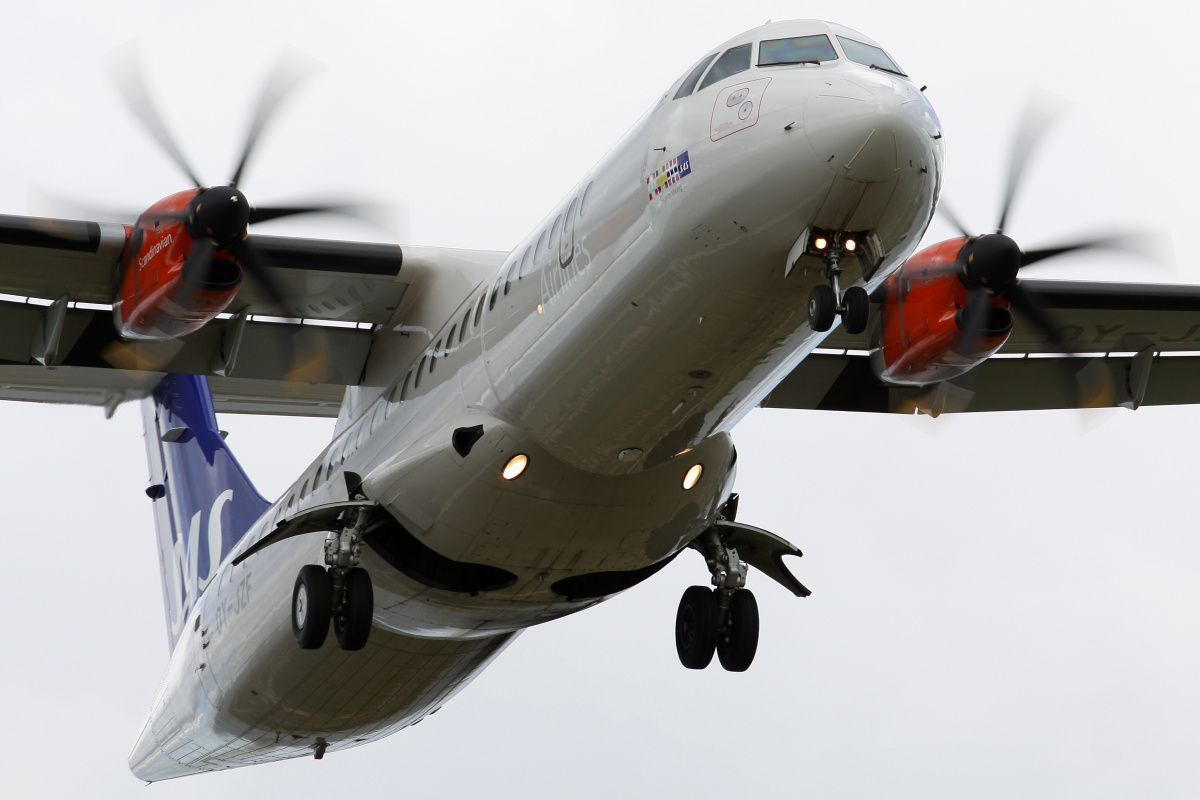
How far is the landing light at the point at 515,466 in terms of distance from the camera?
9.48 metres

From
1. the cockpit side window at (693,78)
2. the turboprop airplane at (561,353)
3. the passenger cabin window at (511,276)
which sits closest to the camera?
the turboprop airplane at (561,353)

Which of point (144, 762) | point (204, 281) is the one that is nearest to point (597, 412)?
point (204, 281)

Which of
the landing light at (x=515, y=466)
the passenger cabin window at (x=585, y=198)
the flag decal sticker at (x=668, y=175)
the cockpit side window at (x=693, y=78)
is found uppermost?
the cockpit side window at (x=693, y=78)

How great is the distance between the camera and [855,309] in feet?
24.9

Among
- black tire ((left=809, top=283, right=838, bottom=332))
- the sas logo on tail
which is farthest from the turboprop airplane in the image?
the sas logo on tail

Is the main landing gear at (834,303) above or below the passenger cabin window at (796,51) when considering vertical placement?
below

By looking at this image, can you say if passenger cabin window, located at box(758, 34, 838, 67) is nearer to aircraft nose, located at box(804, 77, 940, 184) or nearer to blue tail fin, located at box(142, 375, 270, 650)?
aircraft nose, located at box(804, 77, 940, 184)

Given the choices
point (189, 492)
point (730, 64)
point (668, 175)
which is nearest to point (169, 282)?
point (668, 175)

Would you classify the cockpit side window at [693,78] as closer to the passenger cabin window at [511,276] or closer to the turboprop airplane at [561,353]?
the turboprop airplane at [561,353]

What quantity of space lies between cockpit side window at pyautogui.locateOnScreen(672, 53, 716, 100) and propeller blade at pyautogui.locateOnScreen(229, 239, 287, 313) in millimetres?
3465

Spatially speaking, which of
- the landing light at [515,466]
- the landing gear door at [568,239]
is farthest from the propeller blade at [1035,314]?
the landing light at [515,466]

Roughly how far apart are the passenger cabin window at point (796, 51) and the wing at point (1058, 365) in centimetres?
379

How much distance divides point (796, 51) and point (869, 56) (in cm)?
39

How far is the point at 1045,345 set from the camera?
12.7 metres
